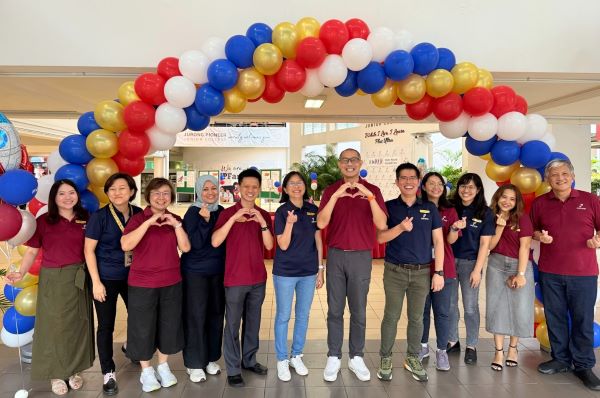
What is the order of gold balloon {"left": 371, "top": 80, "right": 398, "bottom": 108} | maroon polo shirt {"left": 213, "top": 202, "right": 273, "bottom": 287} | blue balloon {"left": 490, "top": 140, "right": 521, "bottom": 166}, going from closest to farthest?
maroon polo shirt {"left": 213, "top": 202, "right": 273, "bottom": 287}, gold balloon {"left": 371, "top": 80, "right": 398, "bottom": 108}, blue balloon {"left": 490, "top": 140, "right": 521, "bottom": 166}

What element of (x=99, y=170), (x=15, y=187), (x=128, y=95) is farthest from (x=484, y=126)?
(x=15, y=187)

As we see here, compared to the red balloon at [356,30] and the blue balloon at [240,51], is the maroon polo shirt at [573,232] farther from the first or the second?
the blue balloon at [240,51]

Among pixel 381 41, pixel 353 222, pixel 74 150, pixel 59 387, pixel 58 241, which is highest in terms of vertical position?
pixel 381 41

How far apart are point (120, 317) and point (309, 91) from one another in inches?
126

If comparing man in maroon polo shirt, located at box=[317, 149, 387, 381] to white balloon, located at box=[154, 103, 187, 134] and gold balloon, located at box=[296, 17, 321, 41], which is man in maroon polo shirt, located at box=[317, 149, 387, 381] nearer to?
gold balloon, located at box=[296, 17, 321, 41]

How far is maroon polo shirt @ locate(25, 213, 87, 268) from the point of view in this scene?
252 centimetres

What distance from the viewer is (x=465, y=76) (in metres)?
2.82

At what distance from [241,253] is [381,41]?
5.79 feet

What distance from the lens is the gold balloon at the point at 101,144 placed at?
110 inches

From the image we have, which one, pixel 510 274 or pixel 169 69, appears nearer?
pixel 169 69

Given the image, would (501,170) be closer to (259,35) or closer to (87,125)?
(259,35)

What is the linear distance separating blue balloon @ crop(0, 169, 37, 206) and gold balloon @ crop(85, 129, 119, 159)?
1.44 ft

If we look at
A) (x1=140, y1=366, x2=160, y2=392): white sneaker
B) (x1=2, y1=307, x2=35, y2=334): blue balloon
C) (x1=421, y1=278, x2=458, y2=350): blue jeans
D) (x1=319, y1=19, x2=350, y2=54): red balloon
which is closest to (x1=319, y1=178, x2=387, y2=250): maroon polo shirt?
(x1=421, y1=278, x2=458, y2=350): blue jeans

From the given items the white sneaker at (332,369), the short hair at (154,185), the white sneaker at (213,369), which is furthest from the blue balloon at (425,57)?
the white sneaker at (213,369)
